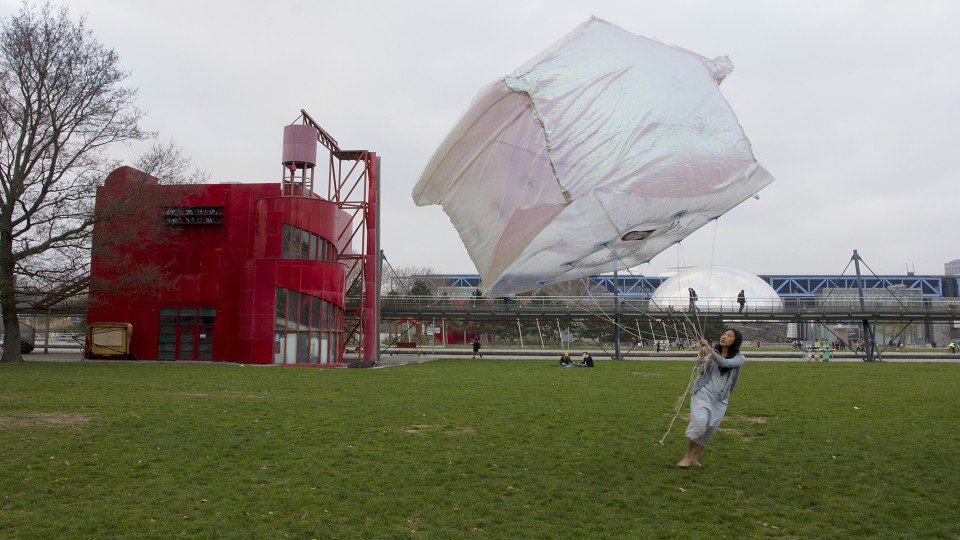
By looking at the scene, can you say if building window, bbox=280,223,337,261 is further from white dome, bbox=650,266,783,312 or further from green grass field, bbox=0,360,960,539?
white dome, bbox=650,266,783,312

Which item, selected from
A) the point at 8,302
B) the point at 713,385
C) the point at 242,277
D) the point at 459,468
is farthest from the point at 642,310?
the point at 459,468

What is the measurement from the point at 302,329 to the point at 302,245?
15.1 feet

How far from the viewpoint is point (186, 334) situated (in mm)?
39906

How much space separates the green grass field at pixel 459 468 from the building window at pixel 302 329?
17.8 m

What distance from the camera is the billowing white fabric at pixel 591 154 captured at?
277 inches

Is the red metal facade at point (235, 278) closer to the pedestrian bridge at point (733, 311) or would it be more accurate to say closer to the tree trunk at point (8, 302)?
the tree trunk at point (8, 302)

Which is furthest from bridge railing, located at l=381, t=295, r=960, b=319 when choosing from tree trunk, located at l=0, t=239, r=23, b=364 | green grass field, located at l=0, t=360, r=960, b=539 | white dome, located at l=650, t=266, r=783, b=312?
green grass field, located at l=0, t=360, r=960, b=539

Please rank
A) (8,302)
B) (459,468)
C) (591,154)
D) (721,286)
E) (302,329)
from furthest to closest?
(721,286) → (302,329) → (8,302) → (459,468) → (591,154)

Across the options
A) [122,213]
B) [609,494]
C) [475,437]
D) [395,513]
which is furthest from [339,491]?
[122,213]

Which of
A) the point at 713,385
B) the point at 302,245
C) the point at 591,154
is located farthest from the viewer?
the point at 302,245

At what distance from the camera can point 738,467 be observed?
10.3 m

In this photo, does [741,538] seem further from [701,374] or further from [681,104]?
[681,104]

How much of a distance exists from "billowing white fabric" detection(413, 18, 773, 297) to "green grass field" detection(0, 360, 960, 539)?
9.58ft

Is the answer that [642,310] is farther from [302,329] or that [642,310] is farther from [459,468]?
[459,468]
